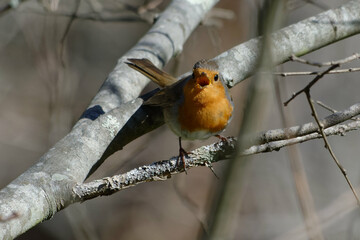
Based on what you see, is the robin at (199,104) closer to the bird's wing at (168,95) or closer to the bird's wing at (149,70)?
the bird's wing at (168,95)

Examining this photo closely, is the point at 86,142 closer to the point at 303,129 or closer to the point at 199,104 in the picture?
the point at 199,104

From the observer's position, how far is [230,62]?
291 centimetres

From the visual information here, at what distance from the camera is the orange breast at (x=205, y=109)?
113 inches

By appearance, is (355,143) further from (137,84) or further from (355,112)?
(355,112)

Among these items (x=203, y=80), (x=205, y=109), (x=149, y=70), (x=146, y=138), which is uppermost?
(x=146, y=138)

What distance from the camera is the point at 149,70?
3090 mm

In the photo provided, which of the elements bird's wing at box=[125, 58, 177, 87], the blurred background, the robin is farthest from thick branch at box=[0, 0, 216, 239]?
the blurred background

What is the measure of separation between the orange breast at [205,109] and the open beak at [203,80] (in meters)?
0.02

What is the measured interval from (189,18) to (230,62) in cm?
92

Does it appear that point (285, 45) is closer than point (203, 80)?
No

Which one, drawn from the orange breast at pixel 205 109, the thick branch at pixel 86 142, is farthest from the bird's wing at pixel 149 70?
the orange breast at pixel 205 109

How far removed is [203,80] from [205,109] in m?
0.16

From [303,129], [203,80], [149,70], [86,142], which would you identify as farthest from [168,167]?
[149,70]

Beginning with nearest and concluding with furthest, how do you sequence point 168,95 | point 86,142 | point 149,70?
1. point 86,142
2. point 168,95
3. point 149,70
